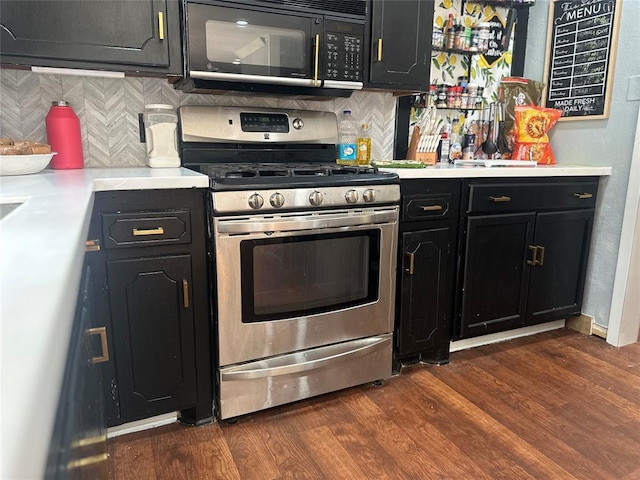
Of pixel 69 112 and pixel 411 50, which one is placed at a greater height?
pixel 411 50

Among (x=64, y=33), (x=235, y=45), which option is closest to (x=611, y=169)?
(x=235, y=45)

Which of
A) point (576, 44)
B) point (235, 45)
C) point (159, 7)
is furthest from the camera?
point (576, 44)

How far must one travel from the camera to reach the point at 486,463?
1.58 m

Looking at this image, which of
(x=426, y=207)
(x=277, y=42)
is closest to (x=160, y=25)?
(x=277, y=42)

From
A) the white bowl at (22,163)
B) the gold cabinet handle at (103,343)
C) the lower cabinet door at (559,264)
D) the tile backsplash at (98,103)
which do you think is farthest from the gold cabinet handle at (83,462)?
the lower cabinet door at (559,264)

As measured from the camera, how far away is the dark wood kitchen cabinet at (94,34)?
154 cm

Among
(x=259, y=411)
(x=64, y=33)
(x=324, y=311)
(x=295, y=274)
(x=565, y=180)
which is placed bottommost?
(x=259, y=411)

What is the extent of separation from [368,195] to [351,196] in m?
0.08

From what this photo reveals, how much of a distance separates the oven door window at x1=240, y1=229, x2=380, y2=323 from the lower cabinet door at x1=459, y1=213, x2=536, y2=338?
0.55m

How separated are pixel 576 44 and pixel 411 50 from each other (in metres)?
1.09

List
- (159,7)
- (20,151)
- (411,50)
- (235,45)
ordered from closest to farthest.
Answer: (20,151) → (159,7) → (235,45) → (411,50)

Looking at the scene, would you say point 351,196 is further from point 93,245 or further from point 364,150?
point 93,245

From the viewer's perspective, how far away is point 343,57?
2.02 m

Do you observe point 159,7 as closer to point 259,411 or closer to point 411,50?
point 411,50
